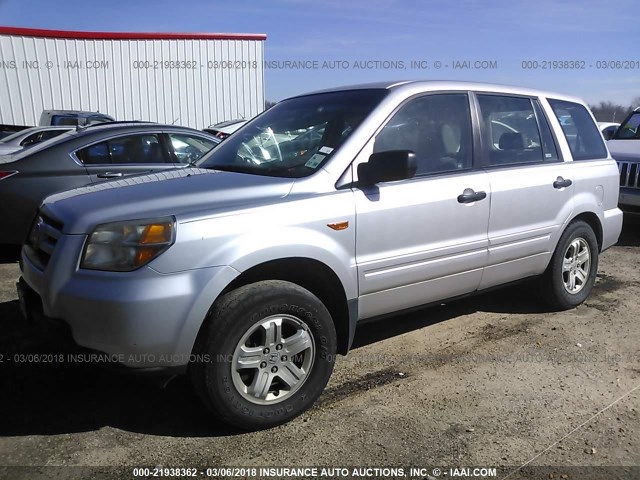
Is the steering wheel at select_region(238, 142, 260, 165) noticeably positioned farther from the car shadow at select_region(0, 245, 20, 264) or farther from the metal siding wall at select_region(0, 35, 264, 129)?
the metal siding wall at select_region(0, 35, 264, 129)

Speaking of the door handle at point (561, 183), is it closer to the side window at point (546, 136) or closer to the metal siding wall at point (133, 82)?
the side window at point (546, 136)

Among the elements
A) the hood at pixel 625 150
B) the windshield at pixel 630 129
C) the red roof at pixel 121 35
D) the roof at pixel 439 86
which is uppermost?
the red roof at pixel 121 35

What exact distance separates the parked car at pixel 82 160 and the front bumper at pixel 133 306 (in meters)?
2.71

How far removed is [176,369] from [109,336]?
0.34 metres

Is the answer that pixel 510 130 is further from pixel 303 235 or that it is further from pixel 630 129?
pixel 630 129

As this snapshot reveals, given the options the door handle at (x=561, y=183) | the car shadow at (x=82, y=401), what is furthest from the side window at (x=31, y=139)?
the door handle at (x=561, y=183)

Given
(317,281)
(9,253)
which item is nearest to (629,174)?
(317,281)

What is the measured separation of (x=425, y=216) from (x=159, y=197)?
62.9 inches

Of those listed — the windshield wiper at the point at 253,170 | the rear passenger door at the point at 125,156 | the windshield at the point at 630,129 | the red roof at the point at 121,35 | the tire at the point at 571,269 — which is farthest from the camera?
the red roof at the point at 121,35

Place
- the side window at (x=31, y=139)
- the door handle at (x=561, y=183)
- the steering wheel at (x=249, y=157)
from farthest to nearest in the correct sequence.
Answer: the side window at (x=31, y=139) → the door handle at (x=561, y=183) → the steering wheel at (x=249, y=157)

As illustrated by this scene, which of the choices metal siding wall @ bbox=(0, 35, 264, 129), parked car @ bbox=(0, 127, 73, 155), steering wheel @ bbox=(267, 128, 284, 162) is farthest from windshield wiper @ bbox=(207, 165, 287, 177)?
metal siding wall @ bbox=(0, 35, 264, 129)

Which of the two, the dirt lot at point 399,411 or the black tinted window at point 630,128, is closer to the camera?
the dirt lot at point 399,411

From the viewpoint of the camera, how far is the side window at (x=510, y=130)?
4.06 metres

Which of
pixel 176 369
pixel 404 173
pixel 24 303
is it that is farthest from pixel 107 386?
pixel 404 173
